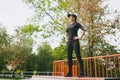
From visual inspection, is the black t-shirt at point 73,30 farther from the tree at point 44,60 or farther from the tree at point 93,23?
the tree at point 44,60

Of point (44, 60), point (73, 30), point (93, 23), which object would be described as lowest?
point (73, 30)

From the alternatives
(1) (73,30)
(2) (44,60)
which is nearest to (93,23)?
(1) (73,30)

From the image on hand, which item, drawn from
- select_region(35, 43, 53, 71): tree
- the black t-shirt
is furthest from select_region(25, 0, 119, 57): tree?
select_region(35, 43, 53, 71): tree

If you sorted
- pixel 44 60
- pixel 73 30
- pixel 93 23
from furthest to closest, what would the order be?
1. pixel 44 60
2. pixel 93 23
3. pixel 73 30

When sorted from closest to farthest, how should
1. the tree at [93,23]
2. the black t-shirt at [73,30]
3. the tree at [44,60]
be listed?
1. the black t-shirt at [73,30]
2. the tree at [93,23]
3. the tree at [44,60]

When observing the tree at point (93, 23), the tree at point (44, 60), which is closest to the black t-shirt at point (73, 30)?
the tree at point (93, 23)

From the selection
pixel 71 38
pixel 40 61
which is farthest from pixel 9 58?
pixel 71 38

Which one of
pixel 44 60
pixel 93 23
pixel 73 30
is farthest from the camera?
pixel 44 60

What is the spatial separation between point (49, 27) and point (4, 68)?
555 inches

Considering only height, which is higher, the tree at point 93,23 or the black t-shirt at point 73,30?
the tree at point 93,23

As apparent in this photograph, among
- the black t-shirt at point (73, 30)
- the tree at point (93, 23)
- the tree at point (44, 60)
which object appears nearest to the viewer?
the black t-shirt at point (73, 30)

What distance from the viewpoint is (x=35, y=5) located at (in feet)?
67.9

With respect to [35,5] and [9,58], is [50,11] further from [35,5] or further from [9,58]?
[9,58]

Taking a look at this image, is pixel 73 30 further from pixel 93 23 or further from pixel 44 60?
pixel 44 60
